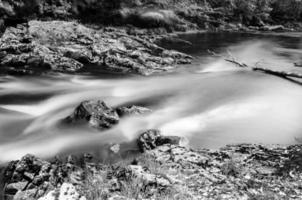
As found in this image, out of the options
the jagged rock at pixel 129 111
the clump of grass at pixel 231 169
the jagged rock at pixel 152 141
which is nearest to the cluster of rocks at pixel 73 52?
the jagged rock at pixel 129 111

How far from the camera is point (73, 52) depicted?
1909cm

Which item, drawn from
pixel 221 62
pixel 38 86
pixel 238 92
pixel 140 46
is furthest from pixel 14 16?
pixel 238 92

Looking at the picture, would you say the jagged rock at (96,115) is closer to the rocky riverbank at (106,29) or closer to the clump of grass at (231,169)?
the clump of grass at (231,169)

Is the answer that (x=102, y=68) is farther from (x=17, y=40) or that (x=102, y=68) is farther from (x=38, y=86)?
(x=17, y=40)

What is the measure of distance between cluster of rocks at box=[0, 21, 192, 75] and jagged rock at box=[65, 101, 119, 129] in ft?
21.7

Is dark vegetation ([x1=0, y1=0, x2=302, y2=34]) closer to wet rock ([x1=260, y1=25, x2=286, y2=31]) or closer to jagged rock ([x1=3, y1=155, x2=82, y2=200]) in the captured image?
wet rock ([x1=260, y1=25, x2=286, y2=31])

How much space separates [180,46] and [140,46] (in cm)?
448

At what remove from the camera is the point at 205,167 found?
25.2 feet

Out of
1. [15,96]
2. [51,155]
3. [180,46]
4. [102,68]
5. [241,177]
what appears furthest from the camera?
[180,46]

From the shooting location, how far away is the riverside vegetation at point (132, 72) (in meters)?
6.65

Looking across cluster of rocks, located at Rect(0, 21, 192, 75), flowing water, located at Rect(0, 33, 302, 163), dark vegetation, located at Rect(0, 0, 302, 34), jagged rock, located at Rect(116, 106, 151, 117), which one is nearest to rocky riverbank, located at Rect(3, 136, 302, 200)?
flowing water, located at Rect(0, 33, 302, 163)

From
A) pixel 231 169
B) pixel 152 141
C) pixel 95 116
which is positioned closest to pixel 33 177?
pixel 152 141

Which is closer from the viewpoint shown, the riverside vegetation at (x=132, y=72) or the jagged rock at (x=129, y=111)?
the riverside vegetation at (x=132, y=72)

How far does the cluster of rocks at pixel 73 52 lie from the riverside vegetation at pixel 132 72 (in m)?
0.06
